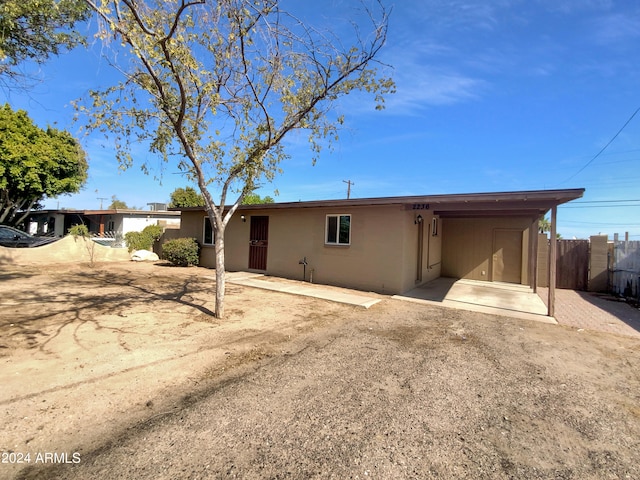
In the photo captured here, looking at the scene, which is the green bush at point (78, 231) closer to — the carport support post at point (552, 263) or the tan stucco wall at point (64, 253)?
the tan stucco wall at point (64, 253)

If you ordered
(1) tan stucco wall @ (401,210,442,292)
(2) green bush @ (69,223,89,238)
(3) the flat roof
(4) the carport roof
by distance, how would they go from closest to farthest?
(4) the carport roof < (1) tan stucco wall @ (401,210,442,292) < (2) green bush @ (69,223,89,238) < (3) the flat roof

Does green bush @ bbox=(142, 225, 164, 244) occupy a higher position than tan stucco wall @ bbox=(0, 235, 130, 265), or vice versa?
green bush @ bbox=(142, 225, 164, 244)

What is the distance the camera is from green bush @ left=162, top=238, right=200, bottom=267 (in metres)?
13.3

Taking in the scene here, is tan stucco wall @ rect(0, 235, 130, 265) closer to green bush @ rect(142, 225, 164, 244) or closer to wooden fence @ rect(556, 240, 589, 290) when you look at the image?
green bush @ rect(142, 225, 164, 244)

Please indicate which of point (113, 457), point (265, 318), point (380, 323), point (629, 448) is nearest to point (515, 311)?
point (380, 323)

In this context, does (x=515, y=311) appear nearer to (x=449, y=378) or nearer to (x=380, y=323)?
(x=380, y=323)

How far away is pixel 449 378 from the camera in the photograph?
150 inches

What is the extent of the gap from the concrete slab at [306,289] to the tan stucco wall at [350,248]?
0.54 meters

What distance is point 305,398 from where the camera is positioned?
320 cm

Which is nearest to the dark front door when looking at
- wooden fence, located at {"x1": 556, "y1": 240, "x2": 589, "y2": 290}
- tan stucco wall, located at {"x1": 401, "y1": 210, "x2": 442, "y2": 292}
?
tan stucco wall, located at {"x1": 401, "y1": 210, "x2": 442, "y2": 292}

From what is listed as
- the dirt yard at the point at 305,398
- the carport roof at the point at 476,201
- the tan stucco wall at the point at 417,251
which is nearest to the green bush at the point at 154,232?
the carport roof at the point at 476,201

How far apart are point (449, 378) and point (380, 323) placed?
7.90 ft

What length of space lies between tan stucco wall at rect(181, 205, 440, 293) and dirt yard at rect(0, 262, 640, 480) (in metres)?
3.36

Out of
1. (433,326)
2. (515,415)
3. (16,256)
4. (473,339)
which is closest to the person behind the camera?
(515,415)
